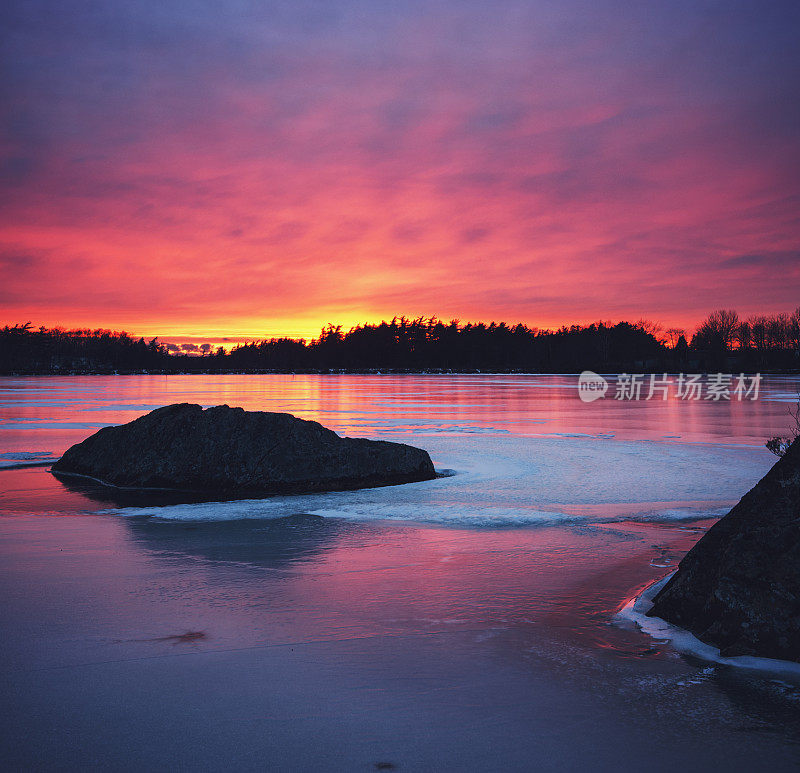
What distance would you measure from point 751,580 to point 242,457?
6.42 m

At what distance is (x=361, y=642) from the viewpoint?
3.33 m

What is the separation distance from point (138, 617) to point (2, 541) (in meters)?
2.46

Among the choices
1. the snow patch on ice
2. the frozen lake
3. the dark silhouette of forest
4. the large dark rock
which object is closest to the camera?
the frozen lake

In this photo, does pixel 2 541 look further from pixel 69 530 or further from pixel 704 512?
pixel 704 512

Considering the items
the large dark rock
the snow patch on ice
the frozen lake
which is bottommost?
the frozen lake

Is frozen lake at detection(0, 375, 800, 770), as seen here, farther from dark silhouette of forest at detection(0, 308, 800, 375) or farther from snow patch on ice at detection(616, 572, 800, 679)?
dark silhouette of forest at detection(0, 308, 800, 375)

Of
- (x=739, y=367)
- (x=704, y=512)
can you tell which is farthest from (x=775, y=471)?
(x=739, y=367)

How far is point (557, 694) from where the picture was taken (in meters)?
2.81

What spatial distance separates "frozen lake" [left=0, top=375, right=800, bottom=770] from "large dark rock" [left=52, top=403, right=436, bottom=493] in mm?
989

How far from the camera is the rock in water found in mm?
3158

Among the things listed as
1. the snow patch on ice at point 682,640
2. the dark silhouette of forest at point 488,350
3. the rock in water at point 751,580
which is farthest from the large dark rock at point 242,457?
the dark silhouette of forest at point 488,350

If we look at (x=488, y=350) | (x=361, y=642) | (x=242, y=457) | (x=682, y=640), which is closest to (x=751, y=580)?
(x=682, y=640)

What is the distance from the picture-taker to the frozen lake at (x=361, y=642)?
243 centimetres

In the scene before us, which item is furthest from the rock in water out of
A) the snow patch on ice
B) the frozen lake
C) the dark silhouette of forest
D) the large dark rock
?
the dark silhouette of forest
